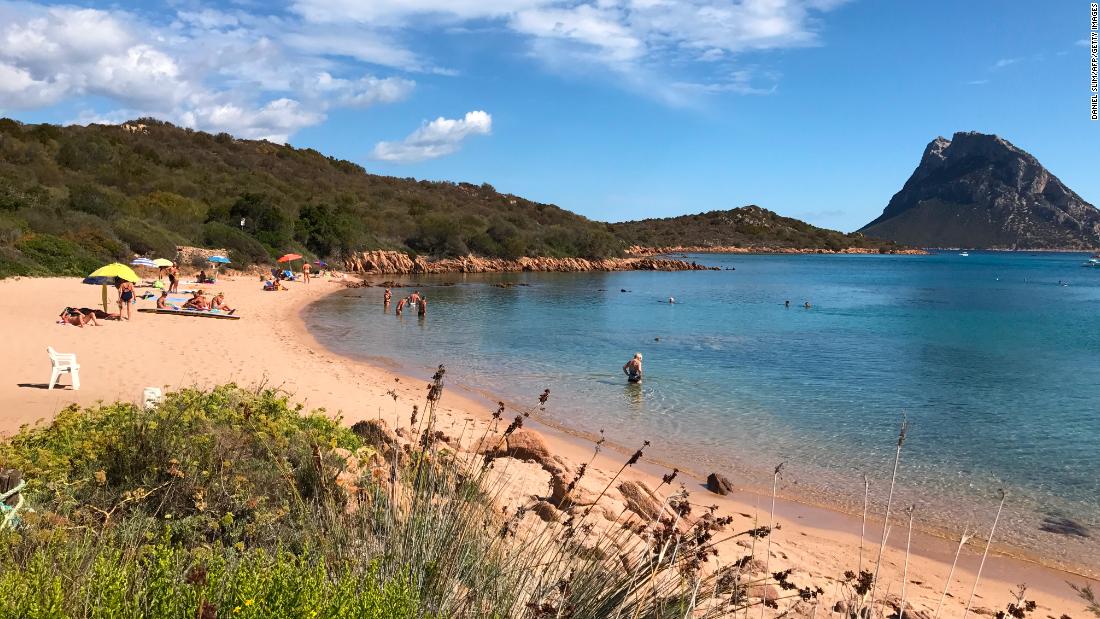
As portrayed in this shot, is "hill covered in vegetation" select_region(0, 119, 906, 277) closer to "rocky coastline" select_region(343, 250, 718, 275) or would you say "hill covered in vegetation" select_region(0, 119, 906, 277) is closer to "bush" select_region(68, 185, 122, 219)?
"bush" select_region(68, 185, 122, 219)

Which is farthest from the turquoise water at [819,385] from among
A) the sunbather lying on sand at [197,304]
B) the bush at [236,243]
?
the bush at [236,243]

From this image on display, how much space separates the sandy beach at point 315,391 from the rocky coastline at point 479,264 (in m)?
31.2

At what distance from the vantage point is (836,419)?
13.7 meters

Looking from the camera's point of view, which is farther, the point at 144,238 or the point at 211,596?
the point at 144,238

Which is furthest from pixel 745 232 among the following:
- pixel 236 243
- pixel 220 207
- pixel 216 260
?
pixel 216 260

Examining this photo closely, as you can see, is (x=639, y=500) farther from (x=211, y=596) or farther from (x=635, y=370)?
(x=635, y=370)

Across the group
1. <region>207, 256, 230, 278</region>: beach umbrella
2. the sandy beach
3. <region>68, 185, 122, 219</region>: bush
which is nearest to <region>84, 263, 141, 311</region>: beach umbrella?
the sandy beach

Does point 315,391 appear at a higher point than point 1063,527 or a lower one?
higher

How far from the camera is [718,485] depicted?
371 inches

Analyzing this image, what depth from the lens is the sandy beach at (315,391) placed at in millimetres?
7020

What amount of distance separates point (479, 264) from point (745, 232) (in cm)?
11944

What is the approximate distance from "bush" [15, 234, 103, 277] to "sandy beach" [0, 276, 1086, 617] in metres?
4.21

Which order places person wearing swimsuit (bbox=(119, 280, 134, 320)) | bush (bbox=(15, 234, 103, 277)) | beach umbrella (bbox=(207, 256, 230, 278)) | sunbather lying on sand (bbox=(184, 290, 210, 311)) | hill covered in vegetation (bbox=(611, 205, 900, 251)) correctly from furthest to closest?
hill covered in vegetation (bbox=(611, 205, 900, 251))
beach umbrella (bbox=(207, 256, 230, 278))
bush (bbox=(15, 234, 103, 277))
sunbather lying on sand (bbox=(184, 290, 210, 311))
person wearing swimsuit (bbox=(119, 280, 134, 320))

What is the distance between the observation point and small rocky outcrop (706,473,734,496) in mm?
9391
